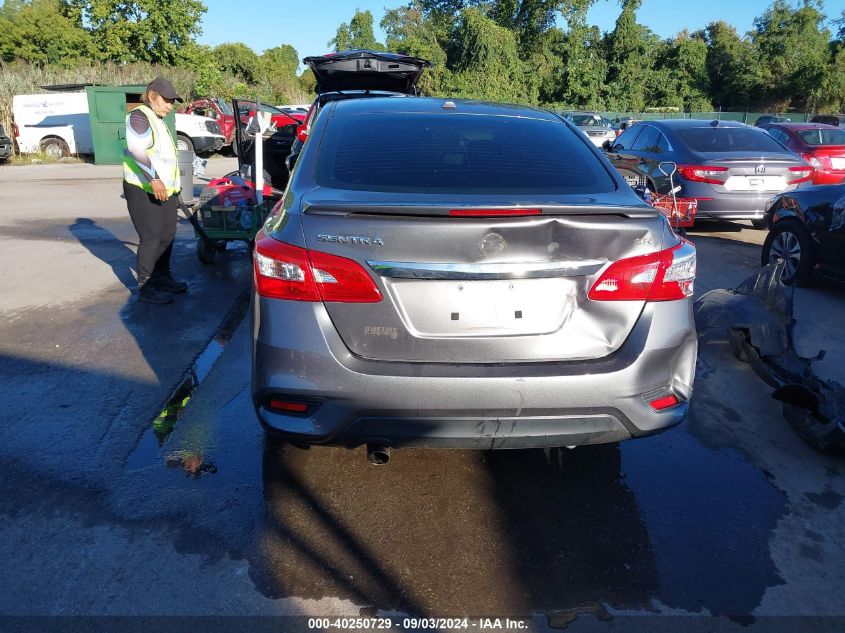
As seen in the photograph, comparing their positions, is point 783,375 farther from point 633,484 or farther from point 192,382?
point 192,382

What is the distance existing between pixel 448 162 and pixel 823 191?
16.1ft

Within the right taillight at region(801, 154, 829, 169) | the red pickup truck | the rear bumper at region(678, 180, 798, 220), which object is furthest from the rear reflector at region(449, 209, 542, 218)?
the red pickup truck

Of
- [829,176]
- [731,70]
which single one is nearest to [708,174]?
[829,176]

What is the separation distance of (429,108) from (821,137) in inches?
473

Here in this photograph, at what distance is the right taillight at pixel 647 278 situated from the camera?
253 cm

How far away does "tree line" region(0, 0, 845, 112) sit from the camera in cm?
3089

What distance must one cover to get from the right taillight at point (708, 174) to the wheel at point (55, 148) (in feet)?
65.3

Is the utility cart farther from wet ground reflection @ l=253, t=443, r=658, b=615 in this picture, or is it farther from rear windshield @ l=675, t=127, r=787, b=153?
rear windshield @ l=675, t=127, r=787, b=153

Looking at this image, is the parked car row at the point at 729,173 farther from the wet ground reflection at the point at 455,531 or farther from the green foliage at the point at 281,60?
the green foliage at the point at 281,60

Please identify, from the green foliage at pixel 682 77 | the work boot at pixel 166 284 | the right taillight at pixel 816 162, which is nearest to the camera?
the work boot at pixel 166 284

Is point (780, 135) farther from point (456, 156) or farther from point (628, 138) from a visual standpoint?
point (456, 156)

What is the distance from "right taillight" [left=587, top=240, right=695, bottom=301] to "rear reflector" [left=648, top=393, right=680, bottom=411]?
0.39 metres

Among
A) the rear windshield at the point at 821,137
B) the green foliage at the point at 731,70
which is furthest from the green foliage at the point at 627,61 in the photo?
the rear windshield at the point at 821,137

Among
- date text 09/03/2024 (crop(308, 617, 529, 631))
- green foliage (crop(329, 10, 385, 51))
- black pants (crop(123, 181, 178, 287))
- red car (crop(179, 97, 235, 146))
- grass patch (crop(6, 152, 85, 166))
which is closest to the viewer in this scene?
date text 09/03/2024 (crop(308, 617, 529, 631))
